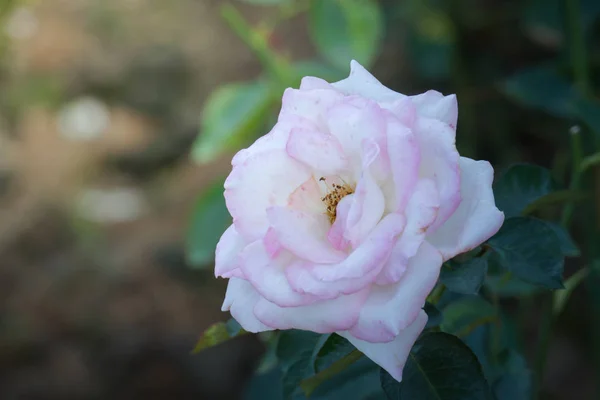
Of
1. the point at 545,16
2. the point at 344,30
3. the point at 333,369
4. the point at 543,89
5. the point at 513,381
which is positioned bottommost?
the point at 513,381

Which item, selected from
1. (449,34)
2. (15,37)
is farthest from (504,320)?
(15,37)

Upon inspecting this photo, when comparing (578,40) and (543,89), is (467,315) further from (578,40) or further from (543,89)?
(543,89)

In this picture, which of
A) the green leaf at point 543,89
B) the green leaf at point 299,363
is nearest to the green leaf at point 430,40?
the green leaf at point 543,89

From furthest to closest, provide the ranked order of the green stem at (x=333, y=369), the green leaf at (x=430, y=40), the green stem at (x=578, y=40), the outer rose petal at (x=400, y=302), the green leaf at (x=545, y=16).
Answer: the green leaf at (x=430, y=40) → the green leaf at (x=545, y=16) → the green stem at (x=578, y=40) → the green stem at (x=333, y=369) → the outer rose petal at (x=400, y=302)

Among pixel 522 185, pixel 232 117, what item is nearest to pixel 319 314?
pixel 522 185

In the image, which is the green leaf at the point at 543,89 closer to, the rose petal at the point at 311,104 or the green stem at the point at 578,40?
the green stem at the point at 578,40

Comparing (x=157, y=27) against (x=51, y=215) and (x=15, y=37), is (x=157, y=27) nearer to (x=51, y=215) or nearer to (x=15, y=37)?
(x=15, y=37)
